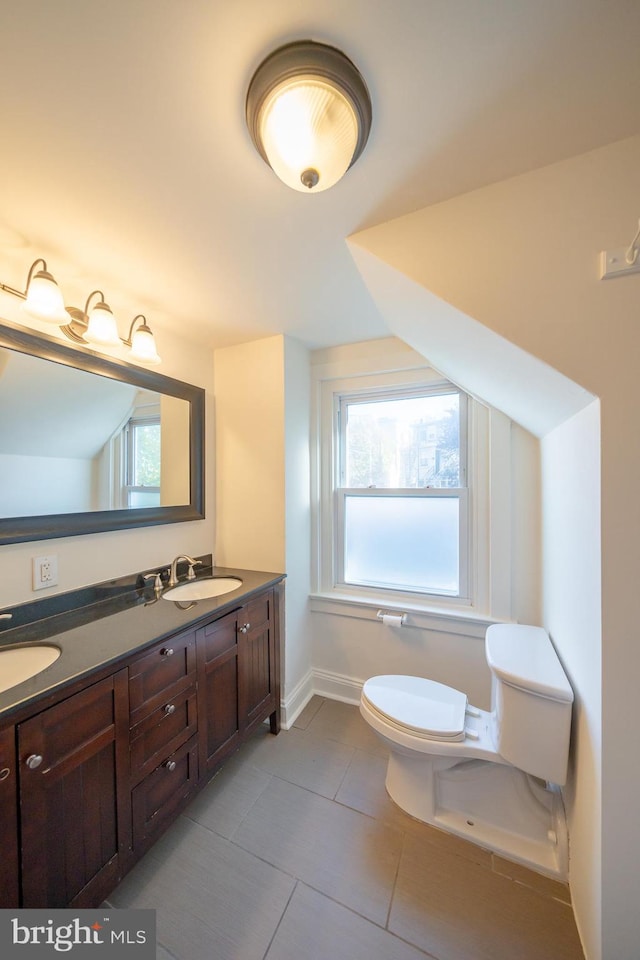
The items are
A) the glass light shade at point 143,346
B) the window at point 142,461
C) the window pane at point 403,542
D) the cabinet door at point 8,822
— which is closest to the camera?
the cabinet door at point 8,822

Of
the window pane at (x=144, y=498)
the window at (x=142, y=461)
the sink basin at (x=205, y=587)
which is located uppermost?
the window at (x=142, y=461)

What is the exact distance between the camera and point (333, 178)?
0.82 metres

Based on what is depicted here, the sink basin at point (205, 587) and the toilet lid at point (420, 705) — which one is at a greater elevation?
the sink basin at point (205, 587)

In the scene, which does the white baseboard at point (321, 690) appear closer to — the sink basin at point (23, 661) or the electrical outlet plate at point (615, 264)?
the sink basin at point (23, 661)

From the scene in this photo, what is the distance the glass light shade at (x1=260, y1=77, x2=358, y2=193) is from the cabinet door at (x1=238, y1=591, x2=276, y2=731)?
5.34 feet

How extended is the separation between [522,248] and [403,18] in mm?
570

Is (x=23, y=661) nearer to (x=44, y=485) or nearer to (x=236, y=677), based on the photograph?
(x=44, y=485)

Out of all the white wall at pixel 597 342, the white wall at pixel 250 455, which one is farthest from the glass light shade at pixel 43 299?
the white wall at pixel 597 342

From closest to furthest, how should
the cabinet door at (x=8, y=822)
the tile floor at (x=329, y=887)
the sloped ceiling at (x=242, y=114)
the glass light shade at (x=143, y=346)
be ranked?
the sloped ceiling at (x=242, y=114) → the cabinet door at (x=8, y=822) → the tile floor at (x=329, y=887) → the glass light shade at (x=143, y=346)

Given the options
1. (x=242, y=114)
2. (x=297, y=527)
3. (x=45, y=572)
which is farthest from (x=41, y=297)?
(x=297, y=527)

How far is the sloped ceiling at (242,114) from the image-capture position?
628 mm

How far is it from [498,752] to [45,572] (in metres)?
1.86

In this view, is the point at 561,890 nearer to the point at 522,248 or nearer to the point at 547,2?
the point at 522,248

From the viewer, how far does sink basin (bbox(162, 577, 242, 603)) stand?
66.9 inches
